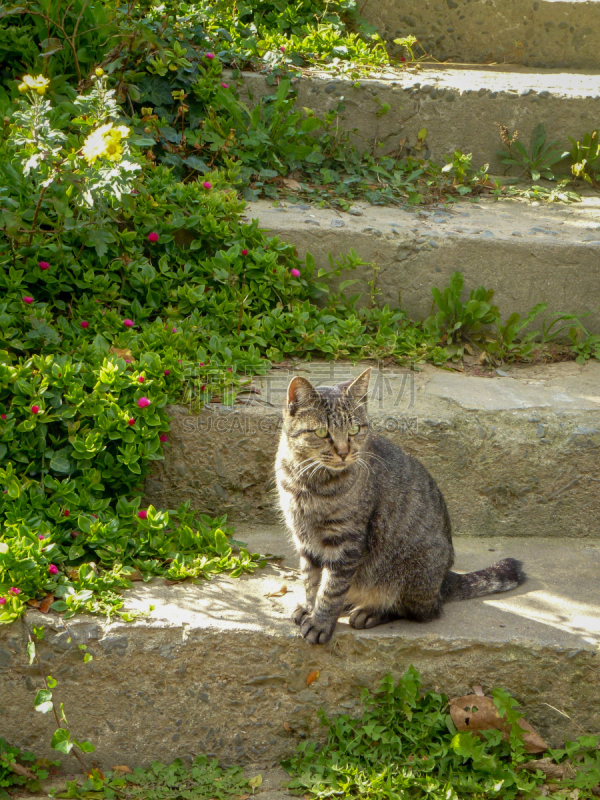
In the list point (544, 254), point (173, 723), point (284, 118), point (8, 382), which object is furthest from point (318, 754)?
point (284, 118)

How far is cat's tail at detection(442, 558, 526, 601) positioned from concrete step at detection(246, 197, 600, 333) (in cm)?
199

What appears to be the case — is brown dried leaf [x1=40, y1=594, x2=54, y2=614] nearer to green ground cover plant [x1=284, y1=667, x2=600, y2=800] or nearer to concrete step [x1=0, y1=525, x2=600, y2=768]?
concrete step [x1=0, y1=525, x2=600, y2=768]

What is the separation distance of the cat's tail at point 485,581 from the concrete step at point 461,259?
6.52 ft

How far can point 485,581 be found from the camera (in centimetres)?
339

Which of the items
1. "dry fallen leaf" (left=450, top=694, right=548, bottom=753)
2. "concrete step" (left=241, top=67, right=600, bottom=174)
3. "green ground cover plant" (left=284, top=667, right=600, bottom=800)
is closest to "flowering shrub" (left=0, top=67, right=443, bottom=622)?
"green ground cover plant" (left=284, top=667, right=600, bottom=800)

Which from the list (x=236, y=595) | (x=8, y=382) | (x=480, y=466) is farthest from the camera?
(x=480, y=466)

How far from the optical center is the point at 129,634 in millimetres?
2908

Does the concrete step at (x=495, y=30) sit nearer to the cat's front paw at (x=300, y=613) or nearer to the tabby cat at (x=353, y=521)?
the tabby cat at (x=353, y=521)

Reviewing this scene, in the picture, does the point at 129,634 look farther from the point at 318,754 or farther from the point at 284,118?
the point at 284,118

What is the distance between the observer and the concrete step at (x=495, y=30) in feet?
22.2

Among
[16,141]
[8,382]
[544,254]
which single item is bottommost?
[8,382]

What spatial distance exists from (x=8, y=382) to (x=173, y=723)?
5.57 ft

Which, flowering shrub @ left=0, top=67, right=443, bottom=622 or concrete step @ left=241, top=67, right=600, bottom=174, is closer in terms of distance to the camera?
flowering shrub @ left=0, top=67, right=443, bottom=622

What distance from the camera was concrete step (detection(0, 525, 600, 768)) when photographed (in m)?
2.92
